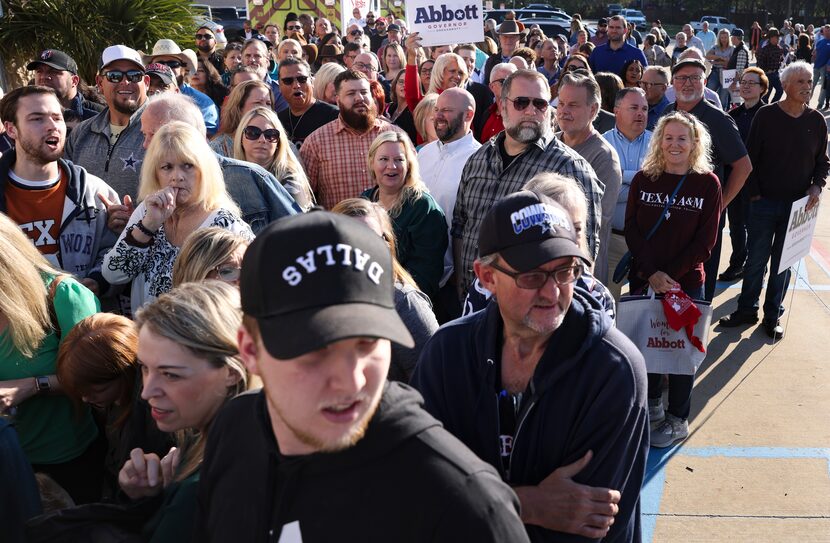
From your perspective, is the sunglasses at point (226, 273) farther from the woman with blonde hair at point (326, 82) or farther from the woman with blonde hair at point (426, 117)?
the woman with blonde hair at point (326, 82)

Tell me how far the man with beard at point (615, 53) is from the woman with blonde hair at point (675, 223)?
19.7 ft

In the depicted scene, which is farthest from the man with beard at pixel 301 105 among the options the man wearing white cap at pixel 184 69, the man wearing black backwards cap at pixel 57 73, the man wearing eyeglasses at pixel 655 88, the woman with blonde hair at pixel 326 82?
the man wearing eyeglasses at pixel 655 88

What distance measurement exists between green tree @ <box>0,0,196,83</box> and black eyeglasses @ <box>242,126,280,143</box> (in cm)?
566

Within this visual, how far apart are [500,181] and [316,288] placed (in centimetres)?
345

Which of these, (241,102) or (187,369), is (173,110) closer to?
(241,102)

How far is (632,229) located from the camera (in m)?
5.12

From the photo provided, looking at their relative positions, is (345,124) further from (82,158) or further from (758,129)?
(758,129)

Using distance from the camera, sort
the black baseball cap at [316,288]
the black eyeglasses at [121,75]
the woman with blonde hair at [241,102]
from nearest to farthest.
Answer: the black baseball cap at [316,288]
the black eyeglasses at [121,75]
the woman with blonde hair at [241,102]

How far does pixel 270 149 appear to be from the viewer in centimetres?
503

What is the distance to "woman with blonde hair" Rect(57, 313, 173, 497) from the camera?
2732 mm

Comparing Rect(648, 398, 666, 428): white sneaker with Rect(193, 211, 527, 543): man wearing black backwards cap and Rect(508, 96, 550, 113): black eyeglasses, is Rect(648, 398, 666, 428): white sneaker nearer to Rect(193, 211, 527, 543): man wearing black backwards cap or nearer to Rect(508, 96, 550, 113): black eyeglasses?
Rect(508, 96, 550, 113): black eyeglasses

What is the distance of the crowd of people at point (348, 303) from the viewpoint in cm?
142

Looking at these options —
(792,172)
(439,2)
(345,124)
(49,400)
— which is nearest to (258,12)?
(439,2)

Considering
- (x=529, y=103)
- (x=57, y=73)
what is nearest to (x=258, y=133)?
→ (x=529, y=103)
